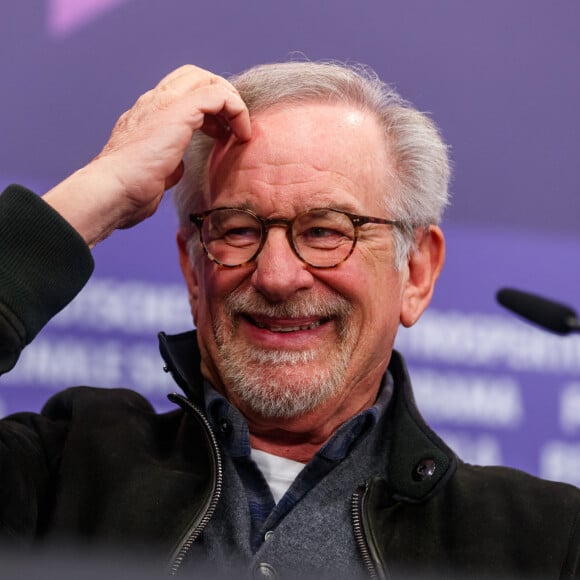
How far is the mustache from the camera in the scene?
1.95 meters

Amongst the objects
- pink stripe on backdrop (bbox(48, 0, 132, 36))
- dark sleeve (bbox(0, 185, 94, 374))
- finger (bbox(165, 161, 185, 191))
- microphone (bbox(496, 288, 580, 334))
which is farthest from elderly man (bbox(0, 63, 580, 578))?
pink stripe on backdrop (bbox(48, 0, 132, 36))

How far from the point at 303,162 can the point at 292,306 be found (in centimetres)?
29

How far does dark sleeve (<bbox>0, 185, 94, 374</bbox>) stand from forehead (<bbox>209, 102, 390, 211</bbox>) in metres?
0.48

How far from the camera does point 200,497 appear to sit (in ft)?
6.16

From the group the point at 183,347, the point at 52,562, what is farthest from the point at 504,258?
the point at 52,562

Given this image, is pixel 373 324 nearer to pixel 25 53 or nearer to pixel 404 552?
pixel 404 552

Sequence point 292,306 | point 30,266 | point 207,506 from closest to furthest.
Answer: point 30,266 → point 207,506 → point 292,306

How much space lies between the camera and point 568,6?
284 centimetres

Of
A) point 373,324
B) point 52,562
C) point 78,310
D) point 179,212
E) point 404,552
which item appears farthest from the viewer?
point 78,310

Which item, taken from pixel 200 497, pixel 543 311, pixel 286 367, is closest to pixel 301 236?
pixel 286 367

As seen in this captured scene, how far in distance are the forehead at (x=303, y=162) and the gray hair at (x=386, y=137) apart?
0.12 ft

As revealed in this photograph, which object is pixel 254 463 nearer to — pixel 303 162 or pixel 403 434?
pixel 403 434

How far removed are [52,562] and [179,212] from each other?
1.69 meters

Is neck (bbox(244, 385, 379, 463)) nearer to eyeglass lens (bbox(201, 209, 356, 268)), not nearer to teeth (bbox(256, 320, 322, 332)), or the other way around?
teeth (bbox(256, 320, 322, 332))
